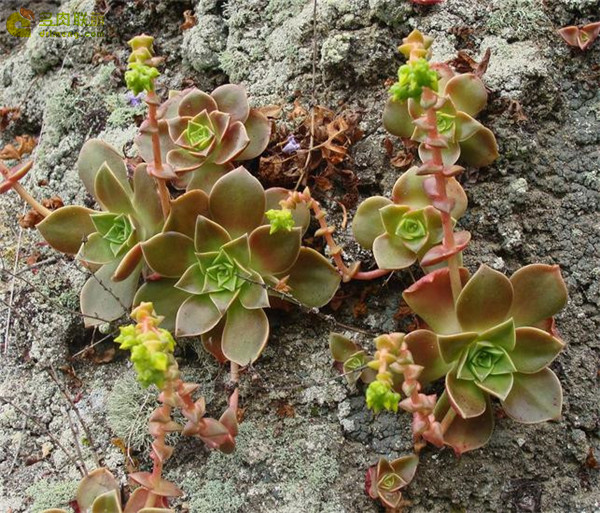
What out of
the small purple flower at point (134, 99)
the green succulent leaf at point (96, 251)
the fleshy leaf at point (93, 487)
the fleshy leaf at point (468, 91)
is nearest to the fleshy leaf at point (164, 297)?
the green succulent leaf at point (96, 251)

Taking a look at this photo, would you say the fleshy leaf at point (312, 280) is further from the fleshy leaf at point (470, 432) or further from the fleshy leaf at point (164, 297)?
the fleshy leaf at point (470, 432)

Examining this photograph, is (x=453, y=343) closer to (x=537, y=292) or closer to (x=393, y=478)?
(x=537, y=292)

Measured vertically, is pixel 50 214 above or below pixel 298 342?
above

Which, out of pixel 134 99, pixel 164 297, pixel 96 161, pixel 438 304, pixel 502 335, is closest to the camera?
pixel 502 335

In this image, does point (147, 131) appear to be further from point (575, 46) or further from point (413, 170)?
point (575, 46)

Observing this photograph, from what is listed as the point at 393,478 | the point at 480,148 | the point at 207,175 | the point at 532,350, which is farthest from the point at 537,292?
the point at 207,175

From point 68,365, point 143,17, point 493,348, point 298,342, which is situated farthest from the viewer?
point 143,17

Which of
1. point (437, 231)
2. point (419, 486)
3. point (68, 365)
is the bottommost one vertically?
point (419, 486)

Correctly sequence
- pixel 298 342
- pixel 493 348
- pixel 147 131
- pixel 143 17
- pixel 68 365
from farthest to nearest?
pixel 143 17 → pixel 68 365 → pixel 298 342 → pixel 147 131 → pixel 493 348

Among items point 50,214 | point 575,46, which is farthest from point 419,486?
point 575,46
